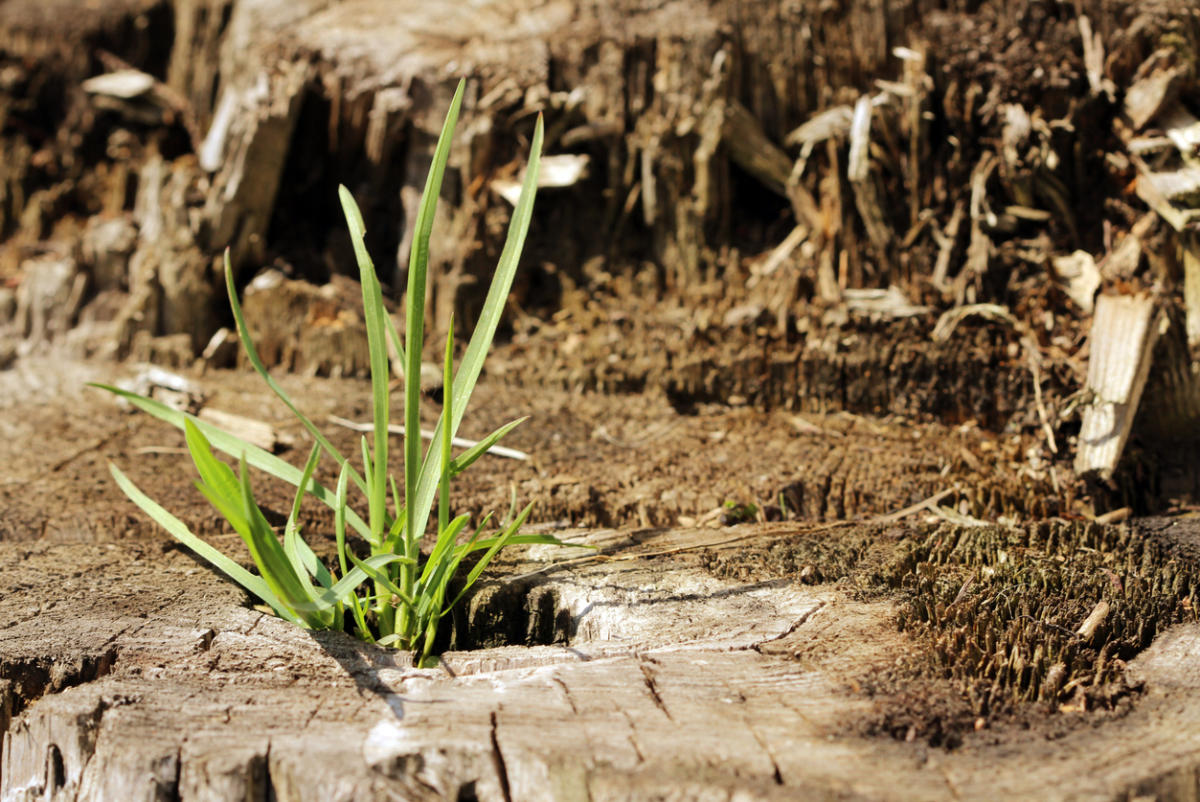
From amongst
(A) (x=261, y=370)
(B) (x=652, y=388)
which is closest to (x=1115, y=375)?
(B) (x=652, y=388)

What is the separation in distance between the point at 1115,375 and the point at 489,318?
1.42m

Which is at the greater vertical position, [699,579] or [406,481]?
[406,481]

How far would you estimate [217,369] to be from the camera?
2.57 meters

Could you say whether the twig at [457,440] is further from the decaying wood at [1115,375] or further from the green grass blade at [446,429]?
the decaying wood at [1115,375]

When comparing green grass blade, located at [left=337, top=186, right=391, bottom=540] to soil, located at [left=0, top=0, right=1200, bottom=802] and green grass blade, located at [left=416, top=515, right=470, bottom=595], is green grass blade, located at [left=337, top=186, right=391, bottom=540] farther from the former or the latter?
soil, located at [left=0, top=0, right=1200, bottom=802]

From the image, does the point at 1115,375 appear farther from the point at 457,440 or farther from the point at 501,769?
the point at 501,769

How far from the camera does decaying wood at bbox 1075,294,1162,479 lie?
1.93m

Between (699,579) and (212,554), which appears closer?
(212,554)

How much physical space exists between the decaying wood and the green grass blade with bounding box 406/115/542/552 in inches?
52.3

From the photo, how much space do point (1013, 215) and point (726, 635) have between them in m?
1.60

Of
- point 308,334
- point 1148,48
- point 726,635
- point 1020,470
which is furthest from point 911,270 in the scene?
point 308,334

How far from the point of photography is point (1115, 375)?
1981 millimetres

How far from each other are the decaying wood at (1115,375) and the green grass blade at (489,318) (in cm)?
133

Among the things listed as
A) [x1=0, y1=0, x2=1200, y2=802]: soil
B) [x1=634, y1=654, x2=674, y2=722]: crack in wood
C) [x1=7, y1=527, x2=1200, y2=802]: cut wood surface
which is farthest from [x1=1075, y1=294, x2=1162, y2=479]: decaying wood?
[x1=634, y1=654, x2=674, y2=722]: crack in wood
